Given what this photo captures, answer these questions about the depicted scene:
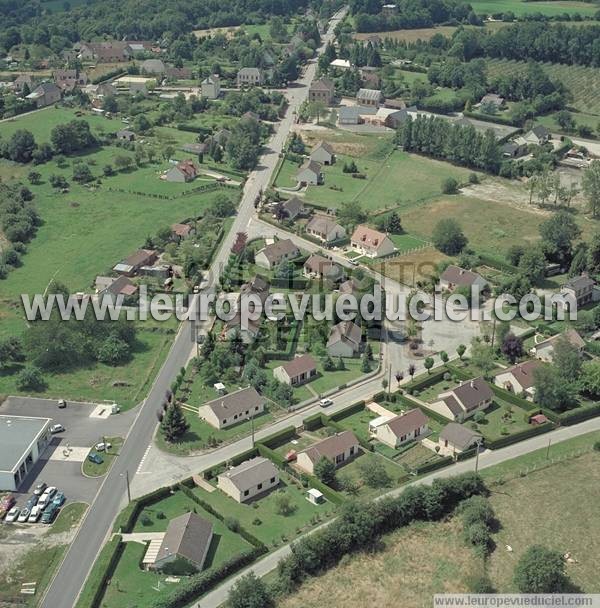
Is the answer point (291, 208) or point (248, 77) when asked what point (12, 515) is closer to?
point (291, 208)

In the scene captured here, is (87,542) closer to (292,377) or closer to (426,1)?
(292,377)

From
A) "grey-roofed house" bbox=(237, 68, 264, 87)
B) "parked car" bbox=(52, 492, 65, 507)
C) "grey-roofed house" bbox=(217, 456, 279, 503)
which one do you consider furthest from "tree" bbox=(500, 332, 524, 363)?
"grey-roofed house" bbox=(237, 68, 264, 87)

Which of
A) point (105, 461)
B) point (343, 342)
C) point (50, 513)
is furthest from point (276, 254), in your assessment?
point (50, 513)

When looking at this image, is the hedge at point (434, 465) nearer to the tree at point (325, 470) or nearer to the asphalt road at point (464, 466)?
the asphalt road at point (464, 466)

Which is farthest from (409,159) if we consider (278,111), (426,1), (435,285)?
(426,1)

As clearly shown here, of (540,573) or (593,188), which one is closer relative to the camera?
(540,573)

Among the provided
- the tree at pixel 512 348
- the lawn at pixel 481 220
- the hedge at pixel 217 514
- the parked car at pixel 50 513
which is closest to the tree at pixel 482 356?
the tree at pixel 512 348
